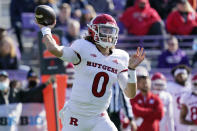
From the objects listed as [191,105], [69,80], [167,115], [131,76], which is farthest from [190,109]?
[131,76]

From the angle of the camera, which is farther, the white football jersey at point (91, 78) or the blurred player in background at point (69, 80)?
the blurred player in background at point (69, 80)

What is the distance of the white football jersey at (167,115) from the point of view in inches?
359

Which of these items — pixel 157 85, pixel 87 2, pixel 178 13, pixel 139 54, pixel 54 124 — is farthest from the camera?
pixel 87 2

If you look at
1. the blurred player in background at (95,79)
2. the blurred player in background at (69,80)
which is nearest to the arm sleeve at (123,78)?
the blurred player in background at (95,79)

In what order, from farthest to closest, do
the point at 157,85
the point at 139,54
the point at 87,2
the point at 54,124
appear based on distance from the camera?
1. the point at 87,2
2. the point at 157,85
3. the point at 54,124
4. the point at 139,54

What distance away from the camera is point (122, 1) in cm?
1217

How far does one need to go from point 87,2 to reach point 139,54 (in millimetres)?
6557

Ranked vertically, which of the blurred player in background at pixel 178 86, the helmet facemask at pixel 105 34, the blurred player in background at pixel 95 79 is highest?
the helmet facemask at pixel 105 34

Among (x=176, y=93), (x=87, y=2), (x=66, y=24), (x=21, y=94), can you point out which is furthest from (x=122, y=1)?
(x=21, y=94)

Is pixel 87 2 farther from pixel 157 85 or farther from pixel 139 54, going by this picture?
pixel 139 54

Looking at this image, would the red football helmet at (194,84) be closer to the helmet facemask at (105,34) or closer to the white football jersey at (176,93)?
the white football jersey at (176,93)

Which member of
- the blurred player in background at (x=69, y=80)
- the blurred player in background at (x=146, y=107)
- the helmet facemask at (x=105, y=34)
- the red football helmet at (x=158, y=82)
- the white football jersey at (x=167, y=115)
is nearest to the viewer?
the helmet facemask at (x=105, y=34)

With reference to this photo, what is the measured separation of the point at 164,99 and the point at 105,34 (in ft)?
12.6

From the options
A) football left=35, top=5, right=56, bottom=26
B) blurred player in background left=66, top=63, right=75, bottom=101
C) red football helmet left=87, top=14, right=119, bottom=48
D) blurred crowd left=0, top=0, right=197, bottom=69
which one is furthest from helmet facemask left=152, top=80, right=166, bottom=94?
football left=35, top=5, right=56, bottom=26
